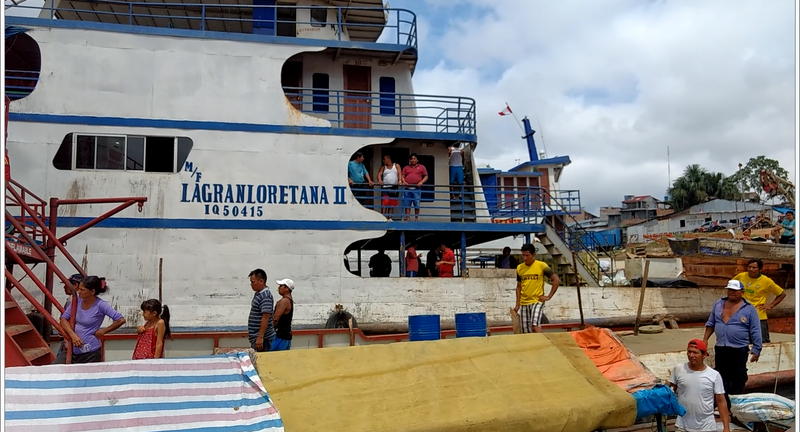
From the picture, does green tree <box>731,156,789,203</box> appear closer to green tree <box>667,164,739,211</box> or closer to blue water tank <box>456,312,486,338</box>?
green tree <box>667,164,739,211</box>

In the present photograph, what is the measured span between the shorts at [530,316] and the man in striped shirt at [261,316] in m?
3.24

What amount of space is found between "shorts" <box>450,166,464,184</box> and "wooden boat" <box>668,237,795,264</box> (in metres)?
4.52

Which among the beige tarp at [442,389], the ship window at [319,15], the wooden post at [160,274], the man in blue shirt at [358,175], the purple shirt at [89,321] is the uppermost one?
the ship window at [319,15]

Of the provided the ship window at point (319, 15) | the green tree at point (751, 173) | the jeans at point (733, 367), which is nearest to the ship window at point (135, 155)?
the ship window at point (319, 15)

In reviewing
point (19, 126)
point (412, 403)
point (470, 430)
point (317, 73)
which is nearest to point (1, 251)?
point (412, 403)

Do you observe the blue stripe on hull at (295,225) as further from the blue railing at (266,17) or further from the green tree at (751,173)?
the green tree at (751,173)

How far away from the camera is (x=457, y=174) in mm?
12938

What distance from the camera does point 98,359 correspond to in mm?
6312

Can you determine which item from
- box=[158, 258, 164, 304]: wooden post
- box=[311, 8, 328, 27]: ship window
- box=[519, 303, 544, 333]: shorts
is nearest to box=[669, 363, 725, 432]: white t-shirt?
box=[519, 303, 544, 333]: shorts

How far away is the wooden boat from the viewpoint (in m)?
11.4

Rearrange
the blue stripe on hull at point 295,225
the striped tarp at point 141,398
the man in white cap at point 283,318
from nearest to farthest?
the striped tarp at point 141,398 < the man in white cap at point 283,318 < the blue stripe on hull at point 295,225

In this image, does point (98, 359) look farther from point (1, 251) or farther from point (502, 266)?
point (502, 266)

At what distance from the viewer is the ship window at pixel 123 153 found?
10.6m

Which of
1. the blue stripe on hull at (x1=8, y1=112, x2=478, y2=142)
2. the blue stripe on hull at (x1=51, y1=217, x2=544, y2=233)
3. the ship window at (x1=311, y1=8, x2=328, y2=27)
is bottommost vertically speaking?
the blue stripe on hull at (x1=51, y1=217, x2=544, y2=233)
